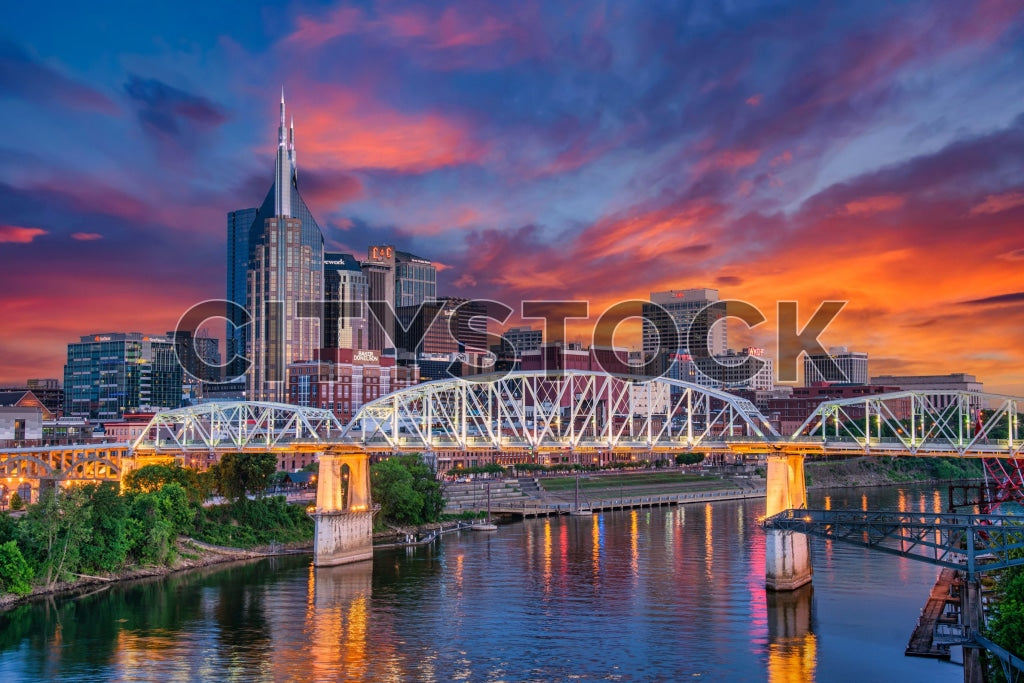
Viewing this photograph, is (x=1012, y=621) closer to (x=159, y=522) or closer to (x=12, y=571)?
(x=12, y=571)

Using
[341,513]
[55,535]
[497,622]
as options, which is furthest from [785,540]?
[55,535]

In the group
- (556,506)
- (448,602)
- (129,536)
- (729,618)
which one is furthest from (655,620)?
(556,506)

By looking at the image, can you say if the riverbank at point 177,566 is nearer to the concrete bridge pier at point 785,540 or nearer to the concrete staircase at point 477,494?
the concrete staircase at point 477,494

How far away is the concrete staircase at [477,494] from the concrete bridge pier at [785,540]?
4991 cm

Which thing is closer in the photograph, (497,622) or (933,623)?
(933,623)

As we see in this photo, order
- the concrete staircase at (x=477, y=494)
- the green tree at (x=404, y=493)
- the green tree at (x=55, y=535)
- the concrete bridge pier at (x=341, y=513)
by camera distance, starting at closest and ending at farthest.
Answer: the green tree at (x=55, y=535)
the concrete bridge pier at (x=341, y=513)
the green tree at (x=404, y=493)
the concrete staircase at (x=477, y=494)

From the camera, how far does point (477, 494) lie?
137m

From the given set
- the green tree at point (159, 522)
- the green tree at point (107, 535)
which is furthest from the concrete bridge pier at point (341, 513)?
the green tree at point (107, 535)

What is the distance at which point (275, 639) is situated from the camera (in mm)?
61531

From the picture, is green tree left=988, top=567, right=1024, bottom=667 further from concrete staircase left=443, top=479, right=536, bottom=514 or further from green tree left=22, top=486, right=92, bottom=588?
concrete staircase left=443, top=479, right=536, bottom=514

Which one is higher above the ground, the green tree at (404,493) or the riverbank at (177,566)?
the green tree at (404,493)

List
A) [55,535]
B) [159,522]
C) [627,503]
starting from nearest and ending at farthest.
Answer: [55,535] → [159,522] → [627,503]

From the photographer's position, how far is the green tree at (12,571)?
6950 centimetres

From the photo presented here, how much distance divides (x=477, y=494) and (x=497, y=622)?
73010mm
